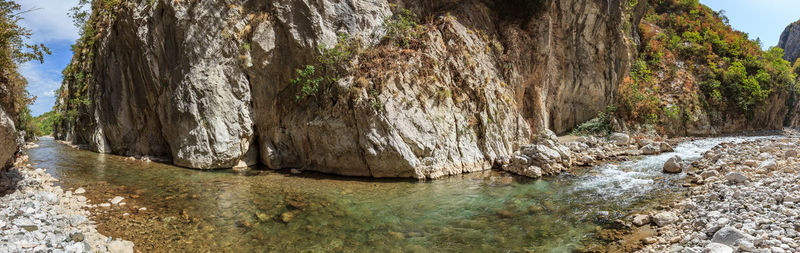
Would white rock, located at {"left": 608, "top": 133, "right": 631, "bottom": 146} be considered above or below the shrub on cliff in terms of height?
below

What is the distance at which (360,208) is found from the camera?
8594mm

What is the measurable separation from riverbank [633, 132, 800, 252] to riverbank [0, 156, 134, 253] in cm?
881

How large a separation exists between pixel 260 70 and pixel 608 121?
66.4 ft

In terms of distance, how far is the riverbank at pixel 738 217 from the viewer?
4.66 meters

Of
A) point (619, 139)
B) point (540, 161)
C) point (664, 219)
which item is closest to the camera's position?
point (664, 219)

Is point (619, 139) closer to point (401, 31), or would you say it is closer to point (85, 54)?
Result: point (401, 31)

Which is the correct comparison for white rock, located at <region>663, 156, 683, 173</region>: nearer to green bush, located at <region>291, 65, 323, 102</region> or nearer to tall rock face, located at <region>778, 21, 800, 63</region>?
green bush, located at <region>291, 65, 323, 102</region>

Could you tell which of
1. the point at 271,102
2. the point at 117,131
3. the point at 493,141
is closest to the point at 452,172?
the point at 493,141

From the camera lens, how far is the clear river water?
6445 mm

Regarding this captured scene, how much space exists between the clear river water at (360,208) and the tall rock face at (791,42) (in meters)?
76.1

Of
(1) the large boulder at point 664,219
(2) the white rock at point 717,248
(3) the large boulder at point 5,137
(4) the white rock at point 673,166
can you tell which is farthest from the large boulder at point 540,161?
(3) the large boulder at point 5,137

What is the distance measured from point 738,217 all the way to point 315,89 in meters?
11.9

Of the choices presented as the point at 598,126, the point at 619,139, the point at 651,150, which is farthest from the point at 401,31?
the point at 598,126

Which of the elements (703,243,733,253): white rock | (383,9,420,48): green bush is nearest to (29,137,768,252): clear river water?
(703,243,733,253): white rock
